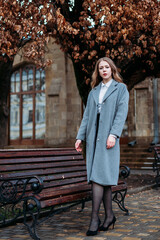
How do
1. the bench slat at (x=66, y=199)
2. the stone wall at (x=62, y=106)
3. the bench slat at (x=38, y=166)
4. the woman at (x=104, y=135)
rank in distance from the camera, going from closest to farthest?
the bench slat at (x=66, y=199), the woman at (x=104, y=135), the bench slat at (x=38, y=166), the stone wall at (x=62, y=106)

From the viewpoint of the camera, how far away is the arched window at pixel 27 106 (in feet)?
66.8

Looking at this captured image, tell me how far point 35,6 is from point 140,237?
6.08 m

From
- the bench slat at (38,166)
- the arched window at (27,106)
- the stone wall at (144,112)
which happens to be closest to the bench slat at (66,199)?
the bench slat at (38,166)

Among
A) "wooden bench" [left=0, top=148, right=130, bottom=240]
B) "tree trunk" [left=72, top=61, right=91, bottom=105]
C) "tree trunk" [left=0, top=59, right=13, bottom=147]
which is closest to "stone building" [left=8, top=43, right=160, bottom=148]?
"tree trunk" [left=0, top=59, right=13, bottom=147]

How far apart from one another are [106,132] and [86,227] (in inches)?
49.0

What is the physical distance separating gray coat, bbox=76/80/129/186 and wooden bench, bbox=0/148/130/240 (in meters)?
0.49

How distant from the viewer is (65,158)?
17.4 ft

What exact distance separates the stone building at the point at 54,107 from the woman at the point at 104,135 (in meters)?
12.3

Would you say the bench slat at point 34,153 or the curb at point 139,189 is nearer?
the bench slat at point 34,153

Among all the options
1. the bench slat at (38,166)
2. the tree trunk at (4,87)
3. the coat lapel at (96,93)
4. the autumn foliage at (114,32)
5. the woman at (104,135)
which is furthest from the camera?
the tree trunk at (4,87)

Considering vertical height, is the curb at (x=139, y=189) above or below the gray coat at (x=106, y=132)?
below

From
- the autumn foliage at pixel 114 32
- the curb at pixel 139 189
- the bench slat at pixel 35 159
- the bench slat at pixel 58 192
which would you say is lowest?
the curb at pixel 139 189

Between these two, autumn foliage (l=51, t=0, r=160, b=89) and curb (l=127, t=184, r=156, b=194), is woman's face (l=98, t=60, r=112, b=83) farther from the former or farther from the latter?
curb (l=127, t=184, r=156, b=194)

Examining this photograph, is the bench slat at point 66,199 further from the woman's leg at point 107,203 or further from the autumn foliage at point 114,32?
the autumn foliage at point 114,32
